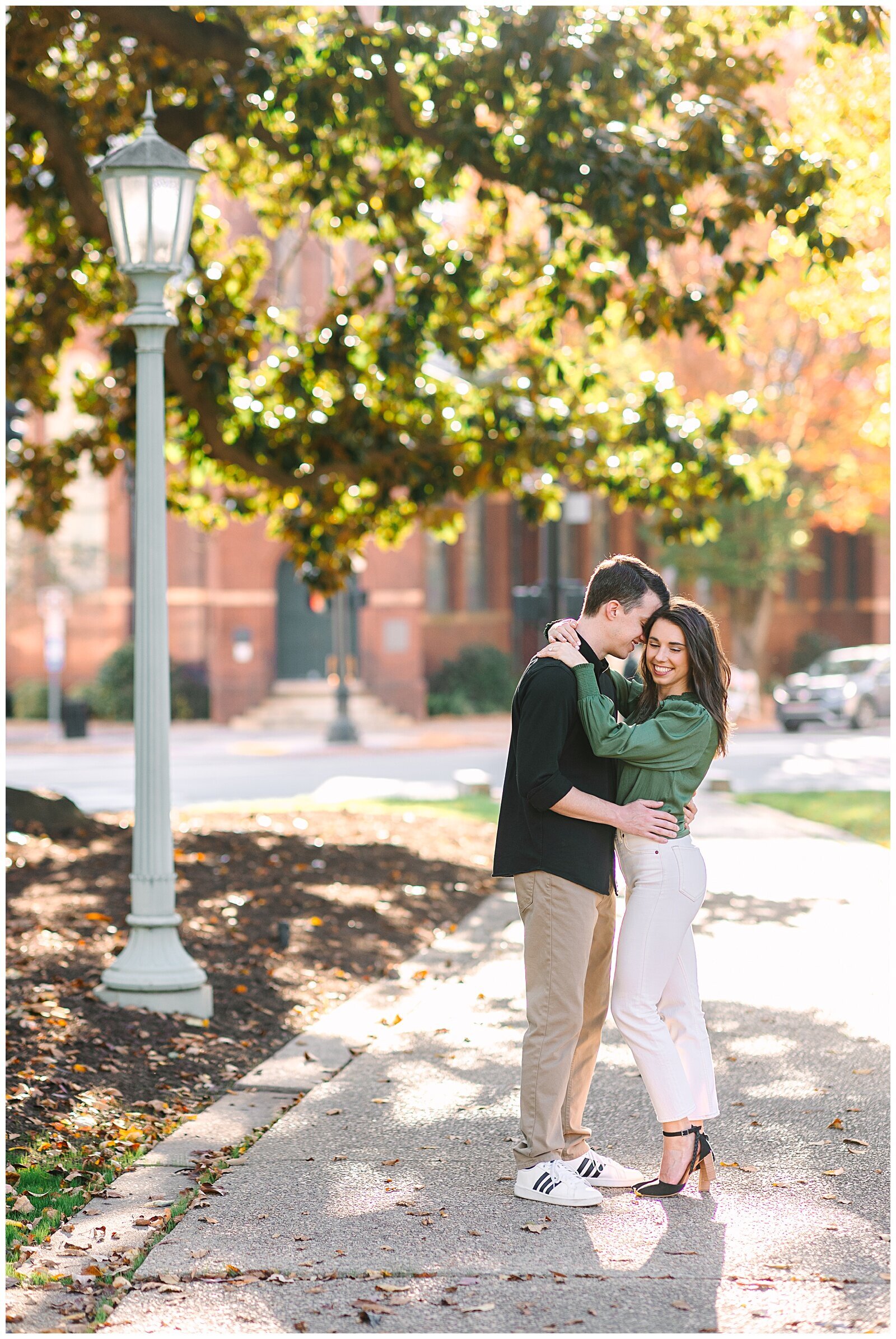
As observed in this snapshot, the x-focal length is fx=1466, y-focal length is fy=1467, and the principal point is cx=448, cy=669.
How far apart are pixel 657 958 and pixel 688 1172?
651mm

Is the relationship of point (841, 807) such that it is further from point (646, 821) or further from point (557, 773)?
point (557, 773)

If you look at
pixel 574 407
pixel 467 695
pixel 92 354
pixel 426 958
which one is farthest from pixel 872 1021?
pixel 92 354

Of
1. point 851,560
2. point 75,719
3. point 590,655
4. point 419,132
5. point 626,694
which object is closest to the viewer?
point 590,655

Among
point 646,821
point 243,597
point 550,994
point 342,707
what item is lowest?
point 342,707

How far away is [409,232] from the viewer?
11922 millimetres

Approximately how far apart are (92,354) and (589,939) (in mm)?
32913

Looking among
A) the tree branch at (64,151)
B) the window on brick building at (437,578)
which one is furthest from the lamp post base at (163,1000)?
the window on brick building at (437,578)

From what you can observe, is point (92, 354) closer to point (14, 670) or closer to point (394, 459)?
point (14, 670)

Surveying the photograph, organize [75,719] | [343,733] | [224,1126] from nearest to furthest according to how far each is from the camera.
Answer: [224,1126], [343,733], [75,719]

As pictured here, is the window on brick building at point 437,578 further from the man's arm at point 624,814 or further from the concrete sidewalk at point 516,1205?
the man's arm at point 624,814

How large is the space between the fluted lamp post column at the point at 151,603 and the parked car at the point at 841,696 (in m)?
24.8

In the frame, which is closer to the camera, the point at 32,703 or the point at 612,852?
the point at 612,852

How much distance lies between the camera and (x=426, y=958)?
8.34 meters

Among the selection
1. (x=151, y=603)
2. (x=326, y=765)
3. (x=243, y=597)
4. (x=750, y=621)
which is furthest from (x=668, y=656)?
(x=750, y=621)
